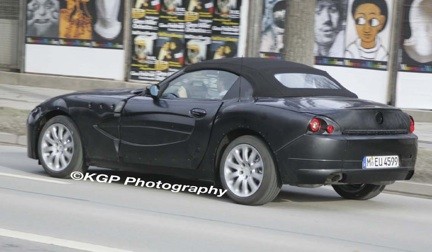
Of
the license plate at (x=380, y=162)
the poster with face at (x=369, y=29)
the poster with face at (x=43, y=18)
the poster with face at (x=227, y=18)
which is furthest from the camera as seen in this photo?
the poster with face at (x=43, y=18)

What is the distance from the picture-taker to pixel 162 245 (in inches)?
294

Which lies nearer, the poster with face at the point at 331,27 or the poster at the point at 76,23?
the poster with face at the point at 331,27

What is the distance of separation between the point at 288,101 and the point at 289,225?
1417 millimetres

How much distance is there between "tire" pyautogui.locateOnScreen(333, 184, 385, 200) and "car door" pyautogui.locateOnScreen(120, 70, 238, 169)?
68.6 inches

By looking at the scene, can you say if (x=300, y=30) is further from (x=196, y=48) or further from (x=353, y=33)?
(x=196, y=48)

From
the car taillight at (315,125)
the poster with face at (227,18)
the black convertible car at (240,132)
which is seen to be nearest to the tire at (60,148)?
the black convertible car at (240,132)

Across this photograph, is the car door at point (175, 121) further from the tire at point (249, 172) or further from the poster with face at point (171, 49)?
the poster with face at point (171, 49)

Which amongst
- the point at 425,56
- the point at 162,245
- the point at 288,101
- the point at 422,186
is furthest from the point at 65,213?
the point at 425,56

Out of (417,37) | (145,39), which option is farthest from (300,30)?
(145,39)

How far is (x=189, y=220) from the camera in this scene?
8680 mm

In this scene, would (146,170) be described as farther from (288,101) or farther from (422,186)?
(422,186)

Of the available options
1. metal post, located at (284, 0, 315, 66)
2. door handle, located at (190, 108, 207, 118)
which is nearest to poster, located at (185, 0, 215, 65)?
metal post, located at (284, 0, 315, 66)

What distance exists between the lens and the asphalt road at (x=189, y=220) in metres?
7.62

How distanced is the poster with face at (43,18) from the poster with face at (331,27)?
7.11 m
